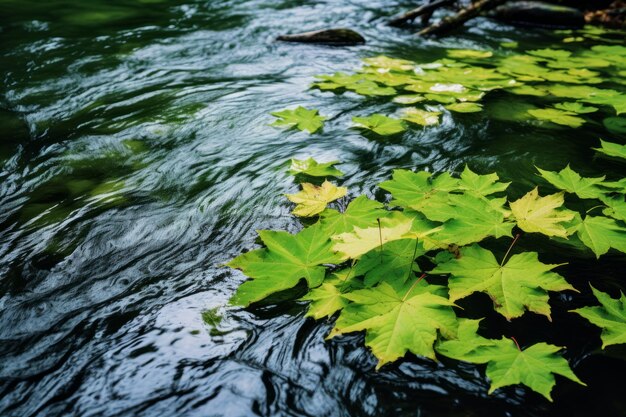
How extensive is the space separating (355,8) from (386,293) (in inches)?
294

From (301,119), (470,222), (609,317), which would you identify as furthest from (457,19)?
(609,317)

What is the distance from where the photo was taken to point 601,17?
7.71 metres

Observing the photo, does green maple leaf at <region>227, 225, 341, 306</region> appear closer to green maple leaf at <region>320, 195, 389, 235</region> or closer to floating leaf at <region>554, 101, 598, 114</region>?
green maple leaf at <region>320, 195, 389, 235</region>

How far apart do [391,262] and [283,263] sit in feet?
1.31

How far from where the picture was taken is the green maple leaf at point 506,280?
1358 millimetres

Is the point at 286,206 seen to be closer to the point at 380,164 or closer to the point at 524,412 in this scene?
the point at 380,164

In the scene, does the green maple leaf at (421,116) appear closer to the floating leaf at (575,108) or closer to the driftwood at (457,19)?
the floating leaf at (575,108)

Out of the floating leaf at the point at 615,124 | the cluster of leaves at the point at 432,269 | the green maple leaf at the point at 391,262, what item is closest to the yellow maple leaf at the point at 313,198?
the cluster of leaves at the point at 432,269

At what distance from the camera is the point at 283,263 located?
5.08 ft

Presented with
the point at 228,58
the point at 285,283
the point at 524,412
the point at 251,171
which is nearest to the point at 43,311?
the point at 285,283

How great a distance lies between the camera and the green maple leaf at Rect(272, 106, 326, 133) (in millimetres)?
3094

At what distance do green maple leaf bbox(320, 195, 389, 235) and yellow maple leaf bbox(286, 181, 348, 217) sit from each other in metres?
0.08

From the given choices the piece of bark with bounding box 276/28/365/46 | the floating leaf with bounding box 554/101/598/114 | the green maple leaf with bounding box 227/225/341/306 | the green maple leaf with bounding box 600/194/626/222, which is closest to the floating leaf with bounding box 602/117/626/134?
the floating leaf with bounding box 554/101/598/114

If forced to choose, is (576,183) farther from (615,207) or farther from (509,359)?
(509,359)
